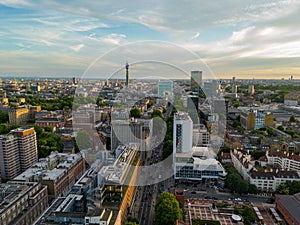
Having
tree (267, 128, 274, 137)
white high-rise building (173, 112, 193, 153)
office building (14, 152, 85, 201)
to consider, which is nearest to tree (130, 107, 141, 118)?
white high-rise building (173, 112, 193, 153)

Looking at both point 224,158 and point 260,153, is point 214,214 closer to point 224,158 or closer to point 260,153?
point 224,158

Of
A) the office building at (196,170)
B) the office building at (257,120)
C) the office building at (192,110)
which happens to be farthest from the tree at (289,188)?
the office building at (257,120)

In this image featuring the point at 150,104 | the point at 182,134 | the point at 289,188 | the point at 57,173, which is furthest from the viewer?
the point at 150,104

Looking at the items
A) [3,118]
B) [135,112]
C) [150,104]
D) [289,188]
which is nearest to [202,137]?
[289,188]

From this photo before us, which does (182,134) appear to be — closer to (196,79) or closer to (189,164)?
(189,164)

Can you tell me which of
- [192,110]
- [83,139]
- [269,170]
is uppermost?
[192,110]

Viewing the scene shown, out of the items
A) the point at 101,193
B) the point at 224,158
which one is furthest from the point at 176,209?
the point at 224,158
